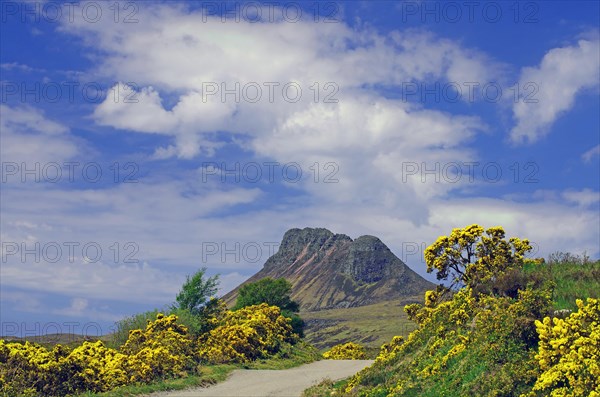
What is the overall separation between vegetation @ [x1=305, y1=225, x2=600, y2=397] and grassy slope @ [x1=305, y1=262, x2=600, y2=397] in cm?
4

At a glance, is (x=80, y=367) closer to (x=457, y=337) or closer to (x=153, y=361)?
(x=153, y=361)

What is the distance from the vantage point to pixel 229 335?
5525 cm

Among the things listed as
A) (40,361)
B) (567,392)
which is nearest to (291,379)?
(40,361)

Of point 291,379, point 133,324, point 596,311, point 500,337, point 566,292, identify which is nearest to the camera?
point 596,311

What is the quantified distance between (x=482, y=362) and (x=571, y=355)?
4.88m

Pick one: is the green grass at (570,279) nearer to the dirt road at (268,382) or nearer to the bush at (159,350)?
the dirt road at (268,382)

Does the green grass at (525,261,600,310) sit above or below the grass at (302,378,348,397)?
above

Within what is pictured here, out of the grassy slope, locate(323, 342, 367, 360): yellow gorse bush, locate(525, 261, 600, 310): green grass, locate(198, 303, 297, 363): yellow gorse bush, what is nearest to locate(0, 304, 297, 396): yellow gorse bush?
locate(198, 303, 297, 363): yellow gorse bush

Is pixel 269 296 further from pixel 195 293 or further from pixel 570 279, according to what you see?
pixel 570 279

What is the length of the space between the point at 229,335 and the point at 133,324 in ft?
27.9

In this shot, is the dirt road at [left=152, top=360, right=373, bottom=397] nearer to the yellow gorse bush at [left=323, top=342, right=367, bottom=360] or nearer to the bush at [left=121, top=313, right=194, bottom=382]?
the bush at [left=121, top=313, right=194, bottom=382]

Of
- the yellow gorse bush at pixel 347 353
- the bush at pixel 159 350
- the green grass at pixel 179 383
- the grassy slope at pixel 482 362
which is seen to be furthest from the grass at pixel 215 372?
the grassy slope at pixel 482 362

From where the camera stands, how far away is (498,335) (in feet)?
79.7

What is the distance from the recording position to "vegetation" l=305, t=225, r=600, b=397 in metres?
20.1
